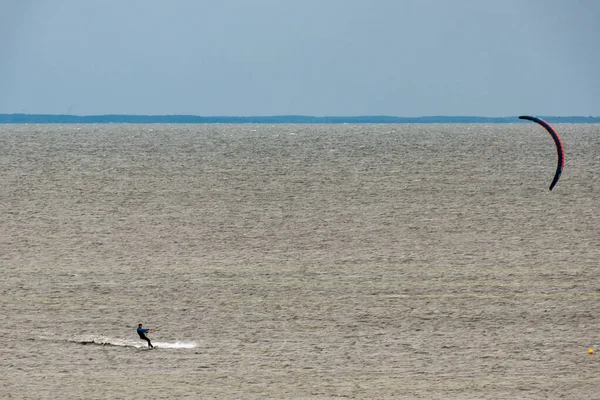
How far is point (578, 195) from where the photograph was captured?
4206 cm

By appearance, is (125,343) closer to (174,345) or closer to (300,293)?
(174,345)

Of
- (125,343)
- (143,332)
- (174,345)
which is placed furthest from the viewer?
(125,343)

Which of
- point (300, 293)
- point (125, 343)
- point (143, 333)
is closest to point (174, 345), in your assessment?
point (143, 333)

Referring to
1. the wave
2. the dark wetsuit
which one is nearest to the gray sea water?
the wave

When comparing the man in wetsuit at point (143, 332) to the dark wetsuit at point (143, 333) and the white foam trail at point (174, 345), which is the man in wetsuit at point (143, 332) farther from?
the white foam trail at point (174, 345)

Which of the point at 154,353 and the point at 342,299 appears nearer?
the point at 154,353

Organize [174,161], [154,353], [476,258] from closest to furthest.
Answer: [154,353] → [476,258] → [174,161]

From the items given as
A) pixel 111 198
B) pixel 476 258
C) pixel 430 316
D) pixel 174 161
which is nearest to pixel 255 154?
pixel 174 161

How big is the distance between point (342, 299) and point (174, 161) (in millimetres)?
48837

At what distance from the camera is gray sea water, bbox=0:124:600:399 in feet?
50.7

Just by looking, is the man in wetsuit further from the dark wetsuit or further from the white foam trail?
the white foam trail

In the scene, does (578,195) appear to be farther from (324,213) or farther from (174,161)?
(174,161)

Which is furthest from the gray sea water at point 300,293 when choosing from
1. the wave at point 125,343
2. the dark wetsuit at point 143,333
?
the dark wetsuit at point 143,333

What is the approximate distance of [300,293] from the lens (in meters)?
21.6
